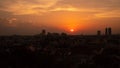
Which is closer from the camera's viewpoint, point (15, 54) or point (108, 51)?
point (15, 54)

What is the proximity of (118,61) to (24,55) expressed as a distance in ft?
47.2

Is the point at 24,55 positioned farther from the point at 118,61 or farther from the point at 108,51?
the point at 108,51

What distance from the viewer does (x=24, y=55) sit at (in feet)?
160

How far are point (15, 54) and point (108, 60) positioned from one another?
549 inches

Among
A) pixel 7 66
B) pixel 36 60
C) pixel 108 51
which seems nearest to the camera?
pixel 7 66

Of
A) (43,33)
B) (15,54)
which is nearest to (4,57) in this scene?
(15,54)

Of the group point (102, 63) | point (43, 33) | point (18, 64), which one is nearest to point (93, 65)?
point (102, 63)

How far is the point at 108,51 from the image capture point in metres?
64.1

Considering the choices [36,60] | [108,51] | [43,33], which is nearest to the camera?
[36,60]

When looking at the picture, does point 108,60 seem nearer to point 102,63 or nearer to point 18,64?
point 102,63

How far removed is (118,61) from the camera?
52.1 meters

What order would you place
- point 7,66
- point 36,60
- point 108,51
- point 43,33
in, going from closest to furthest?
point 7,66 → point 36,60 → point 108,51 → point 43,33

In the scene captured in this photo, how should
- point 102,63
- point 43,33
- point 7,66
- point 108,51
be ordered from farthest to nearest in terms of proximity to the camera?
point 43,33 < point 108,51 < point 102,63 < point 7,66

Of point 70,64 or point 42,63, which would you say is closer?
point 42,63
